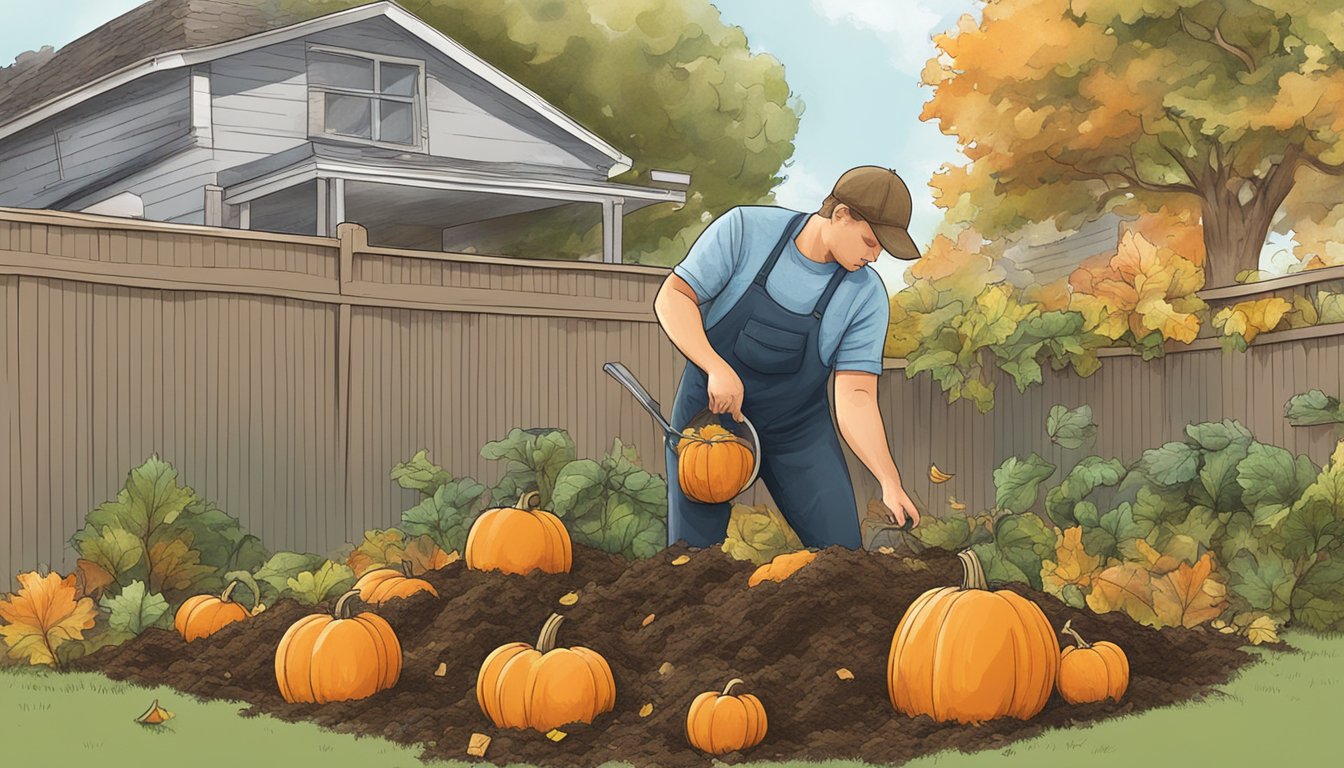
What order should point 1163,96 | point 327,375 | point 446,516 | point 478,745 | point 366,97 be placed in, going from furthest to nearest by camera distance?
point 366,97
point 1163,96
point 327,375
point 446,516
point 478,745

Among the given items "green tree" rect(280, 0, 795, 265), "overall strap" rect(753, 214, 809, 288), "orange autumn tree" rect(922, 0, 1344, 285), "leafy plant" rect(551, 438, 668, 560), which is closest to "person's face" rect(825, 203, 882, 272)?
"overall strap" rect(753, 214, 809, 288)

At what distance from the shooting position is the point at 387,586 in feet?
15.9

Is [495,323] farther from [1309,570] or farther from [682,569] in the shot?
[1309,570]

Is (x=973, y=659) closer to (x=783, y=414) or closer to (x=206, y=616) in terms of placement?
(x=783, y=414)

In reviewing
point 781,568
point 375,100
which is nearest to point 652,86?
point 375,100

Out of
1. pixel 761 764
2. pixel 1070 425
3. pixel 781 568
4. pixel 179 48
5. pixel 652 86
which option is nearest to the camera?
pixel 761 764

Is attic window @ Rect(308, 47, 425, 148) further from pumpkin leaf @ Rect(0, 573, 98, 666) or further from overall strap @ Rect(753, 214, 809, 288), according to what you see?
overall strap @ Rect(753, 214, 809, 288)

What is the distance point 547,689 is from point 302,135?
1164 cm

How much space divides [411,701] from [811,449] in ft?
6.45

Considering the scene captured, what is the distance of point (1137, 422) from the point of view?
826cm

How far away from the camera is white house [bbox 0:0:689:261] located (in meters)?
13.3

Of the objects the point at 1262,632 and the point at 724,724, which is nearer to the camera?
the point at 724,724

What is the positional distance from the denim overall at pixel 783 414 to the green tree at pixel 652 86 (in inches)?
606

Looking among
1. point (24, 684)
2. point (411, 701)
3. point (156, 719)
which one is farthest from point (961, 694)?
point (24, 684)
